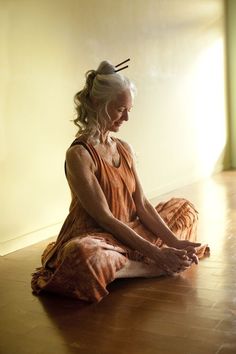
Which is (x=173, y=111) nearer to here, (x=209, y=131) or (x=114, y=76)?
(x=209, y=131)

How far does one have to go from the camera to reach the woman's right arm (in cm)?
264

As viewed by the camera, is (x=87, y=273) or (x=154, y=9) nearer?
(x=87, y=273)

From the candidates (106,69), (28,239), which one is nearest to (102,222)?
(106,69)

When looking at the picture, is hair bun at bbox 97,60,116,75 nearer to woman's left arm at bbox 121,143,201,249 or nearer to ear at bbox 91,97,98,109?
ear at bbox 91,97,98,109

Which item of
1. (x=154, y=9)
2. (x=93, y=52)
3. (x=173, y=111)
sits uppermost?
(x=154, y=9)

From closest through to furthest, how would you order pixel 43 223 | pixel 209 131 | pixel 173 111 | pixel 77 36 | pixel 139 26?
pixel 43 223 < pixel 77 36 < pixel 139 26 < pixel 173 111 < pixel 209 131

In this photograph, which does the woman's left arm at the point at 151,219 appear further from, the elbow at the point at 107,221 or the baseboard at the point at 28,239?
the baseboard at the point at 28,239

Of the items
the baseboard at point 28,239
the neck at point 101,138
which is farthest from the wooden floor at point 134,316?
the neck at point 101,138

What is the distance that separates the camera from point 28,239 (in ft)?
12.4

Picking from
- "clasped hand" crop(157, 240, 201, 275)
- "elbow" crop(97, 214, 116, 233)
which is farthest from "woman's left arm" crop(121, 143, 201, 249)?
"elbow" crop(97, 214, 116, 233)

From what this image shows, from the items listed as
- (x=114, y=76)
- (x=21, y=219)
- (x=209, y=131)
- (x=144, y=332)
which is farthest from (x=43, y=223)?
(x=209, y=131)

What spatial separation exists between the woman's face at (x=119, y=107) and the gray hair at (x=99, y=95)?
0.02 metres

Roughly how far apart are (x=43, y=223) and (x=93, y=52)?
154 cm

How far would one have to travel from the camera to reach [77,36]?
14.0 ft
